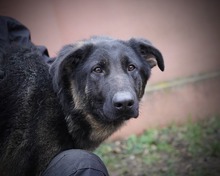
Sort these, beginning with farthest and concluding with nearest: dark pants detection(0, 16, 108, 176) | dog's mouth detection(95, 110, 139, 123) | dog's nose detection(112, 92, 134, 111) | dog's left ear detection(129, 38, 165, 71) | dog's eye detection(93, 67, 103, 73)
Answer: dog's left ear detection(129, 38, 165, 71) → dog's eye detection(93, 67, 103, 73) → dog's mouth detection(95, 110, 139, 123) → dog's nose detection(112, 92, 134, 111) → dark pants detection(0, 16, 108, 176)

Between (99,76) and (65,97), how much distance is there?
1.27ft

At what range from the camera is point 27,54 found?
3.99m

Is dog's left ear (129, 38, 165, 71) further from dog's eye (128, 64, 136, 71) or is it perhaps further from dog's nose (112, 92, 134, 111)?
dog's nose (112, 92, 134, 111)

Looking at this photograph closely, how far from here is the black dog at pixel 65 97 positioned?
366 cm

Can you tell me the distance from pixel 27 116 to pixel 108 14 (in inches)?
116

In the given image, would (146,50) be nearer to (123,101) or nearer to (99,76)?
(99,76)

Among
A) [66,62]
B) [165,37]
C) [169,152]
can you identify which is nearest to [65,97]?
[66,62]

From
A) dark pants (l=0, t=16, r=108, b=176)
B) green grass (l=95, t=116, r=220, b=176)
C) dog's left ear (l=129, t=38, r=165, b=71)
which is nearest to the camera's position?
dark pants (l=0, t=16, r=108, b=176)

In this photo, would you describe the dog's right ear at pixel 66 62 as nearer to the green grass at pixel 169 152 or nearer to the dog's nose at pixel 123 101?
the dog's nose at pixel 123 101

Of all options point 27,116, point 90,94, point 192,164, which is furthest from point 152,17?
point 27,116

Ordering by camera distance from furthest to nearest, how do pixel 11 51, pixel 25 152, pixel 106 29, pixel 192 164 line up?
1. pixel 106 29
2. pixel 192 164
3. pixel 11 51
4. pixel 25 152

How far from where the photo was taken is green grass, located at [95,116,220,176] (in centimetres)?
563

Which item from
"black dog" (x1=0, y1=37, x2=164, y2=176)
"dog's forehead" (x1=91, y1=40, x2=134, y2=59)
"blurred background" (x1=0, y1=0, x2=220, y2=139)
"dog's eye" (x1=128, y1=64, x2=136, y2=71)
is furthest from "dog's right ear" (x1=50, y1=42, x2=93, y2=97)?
"blurred background" (x1=0, y1=0, x2=220, y2=139)

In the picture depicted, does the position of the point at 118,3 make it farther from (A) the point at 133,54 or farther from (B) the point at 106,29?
(A) the point at 133,54
